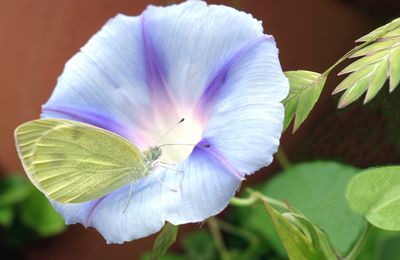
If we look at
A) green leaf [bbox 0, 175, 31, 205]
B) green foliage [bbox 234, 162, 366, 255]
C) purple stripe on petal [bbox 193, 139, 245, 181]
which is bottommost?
green leaf [bbox 0, 175, 31, 205]

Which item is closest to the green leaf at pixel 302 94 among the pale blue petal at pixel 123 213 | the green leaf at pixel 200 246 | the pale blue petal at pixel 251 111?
the pale blue petal at pixel 251 111

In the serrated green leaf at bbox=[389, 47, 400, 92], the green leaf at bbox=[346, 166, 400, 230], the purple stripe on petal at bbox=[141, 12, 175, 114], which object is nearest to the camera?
the serrated green leaf at bbox=[389, 47, 400, 92]

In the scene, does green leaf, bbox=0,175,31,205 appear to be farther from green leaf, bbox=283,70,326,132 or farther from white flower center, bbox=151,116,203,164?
green leaf, bbox=283,70,326,132

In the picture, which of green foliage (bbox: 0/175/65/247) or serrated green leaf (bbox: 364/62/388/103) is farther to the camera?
green foliage (bbox: 0/175/65/247)

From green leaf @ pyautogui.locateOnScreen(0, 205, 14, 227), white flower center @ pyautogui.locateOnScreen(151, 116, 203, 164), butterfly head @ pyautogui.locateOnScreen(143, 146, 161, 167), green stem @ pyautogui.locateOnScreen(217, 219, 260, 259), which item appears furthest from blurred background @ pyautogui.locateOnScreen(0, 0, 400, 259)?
butterfly head @ pyautogui.locateOnScreen(143, 146, 161, 167)

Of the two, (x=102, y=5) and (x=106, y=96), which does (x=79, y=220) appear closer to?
(x=106, y=96)

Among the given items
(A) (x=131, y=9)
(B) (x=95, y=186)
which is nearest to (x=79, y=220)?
(B) (x=95, y=186)
